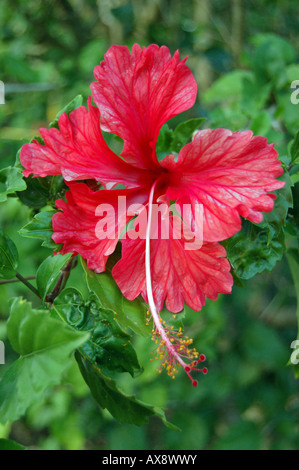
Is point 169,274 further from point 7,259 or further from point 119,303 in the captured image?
point 7,259

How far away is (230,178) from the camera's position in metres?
0.66

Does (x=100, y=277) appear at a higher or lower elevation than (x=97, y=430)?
higher

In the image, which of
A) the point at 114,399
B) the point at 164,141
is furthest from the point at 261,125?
the point at 114,399

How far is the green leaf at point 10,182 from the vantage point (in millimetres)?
737

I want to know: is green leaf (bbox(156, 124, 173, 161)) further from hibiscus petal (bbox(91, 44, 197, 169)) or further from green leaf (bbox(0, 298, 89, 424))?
green leaf (bbox(0, 298, 89, 424))

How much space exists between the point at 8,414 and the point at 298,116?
1.07 metres

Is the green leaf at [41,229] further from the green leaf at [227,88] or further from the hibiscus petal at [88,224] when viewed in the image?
the green leaf at [227,88]

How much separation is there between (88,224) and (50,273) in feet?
0.37

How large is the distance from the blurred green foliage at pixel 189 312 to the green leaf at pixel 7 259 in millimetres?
837

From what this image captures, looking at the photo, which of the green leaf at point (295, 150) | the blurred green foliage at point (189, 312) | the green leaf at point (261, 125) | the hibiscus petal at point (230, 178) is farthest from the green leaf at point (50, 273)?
the blurred green foliage at point (189, 312)

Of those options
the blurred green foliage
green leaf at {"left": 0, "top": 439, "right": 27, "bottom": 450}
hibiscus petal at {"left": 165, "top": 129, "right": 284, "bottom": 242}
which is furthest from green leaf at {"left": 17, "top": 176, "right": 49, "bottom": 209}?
the blurred green foliage
